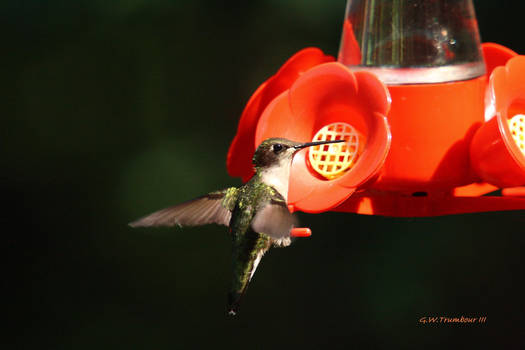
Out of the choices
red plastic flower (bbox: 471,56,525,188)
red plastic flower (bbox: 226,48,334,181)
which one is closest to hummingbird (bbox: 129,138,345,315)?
red plastic flower (bbox: 226,48,334,181)

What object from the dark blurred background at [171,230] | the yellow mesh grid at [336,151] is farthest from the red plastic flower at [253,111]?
the dark blurred background at [171,230]

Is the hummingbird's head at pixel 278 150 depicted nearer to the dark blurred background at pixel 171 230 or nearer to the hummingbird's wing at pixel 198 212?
the hummingbird's wing at pixel 198 212

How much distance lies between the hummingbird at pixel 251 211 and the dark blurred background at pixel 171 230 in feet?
5.26

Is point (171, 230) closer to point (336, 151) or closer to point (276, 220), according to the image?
point (336, 151)

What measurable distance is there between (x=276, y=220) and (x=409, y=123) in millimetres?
554

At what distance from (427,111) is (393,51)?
35 cm

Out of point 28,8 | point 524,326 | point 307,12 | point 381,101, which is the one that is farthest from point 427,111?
point 28,8

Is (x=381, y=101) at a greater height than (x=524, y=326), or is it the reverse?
(x=381, y=101)

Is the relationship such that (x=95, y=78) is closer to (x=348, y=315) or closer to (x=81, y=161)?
(x=81, y=161)

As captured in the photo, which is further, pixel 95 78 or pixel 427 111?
pixel 95 78

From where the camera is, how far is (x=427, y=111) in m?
2.35

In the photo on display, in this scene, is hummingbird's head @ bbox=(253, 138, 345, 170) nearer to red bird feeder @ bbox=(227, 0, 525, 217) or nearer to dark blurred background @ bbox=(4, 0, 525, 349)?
red bird feeder @ bbox=(227, 0, 525, 217)

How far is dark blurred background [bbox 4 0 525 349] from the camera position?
4.31 metres

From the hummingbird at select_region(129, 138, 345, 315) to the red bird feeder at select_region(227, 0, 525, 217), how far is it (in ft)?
0.22
